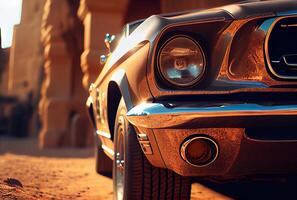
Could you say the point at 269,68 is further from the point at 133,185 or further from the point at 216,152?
the point at 133,185

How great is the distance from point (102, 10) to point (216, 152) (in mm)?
7443

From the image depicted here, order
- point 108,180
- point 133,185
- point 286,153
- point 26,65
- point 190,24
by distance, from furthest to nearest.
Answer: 1. point 26,65
2. point 108,180
3. point 133,185
4. point 190,24
5. point 286,153

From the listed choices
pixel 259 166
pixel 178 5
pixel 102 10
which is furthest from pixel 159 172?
pixel 102 10

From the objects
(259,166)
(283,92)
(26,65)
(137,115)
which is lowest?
(26,65)

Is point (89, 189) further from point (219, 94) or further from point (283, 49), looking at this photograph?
point (283, 49)

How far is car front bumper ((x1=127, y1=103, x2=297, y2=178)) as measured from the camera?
187cm

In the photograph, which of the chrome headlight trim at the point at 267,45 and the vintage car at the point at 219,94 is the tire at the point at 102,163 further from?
the chrome headlight trim at the point at 267,45

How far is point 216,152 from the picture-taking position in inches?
76.3

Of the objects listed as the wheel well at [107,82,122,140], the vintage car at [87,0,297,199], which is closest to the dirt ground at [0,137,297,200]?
the wheel well at [107,82,122,140]

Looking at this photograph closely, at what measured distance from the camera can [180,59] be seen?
2.10 metres

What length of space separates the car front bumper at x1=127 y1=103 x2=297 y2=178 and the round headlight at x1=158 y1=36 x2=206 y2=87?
20 centimetres

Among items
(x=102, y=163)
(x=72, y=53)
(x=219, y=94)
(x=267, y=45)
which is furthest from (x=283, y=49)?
(x=72, y=53)

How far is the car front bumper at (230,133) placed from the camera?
73.4 inches

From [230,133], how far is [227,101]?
0.49 ft
